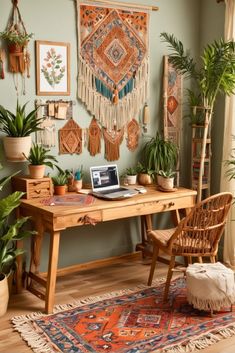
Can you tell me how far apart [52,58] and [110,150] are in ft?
3.17

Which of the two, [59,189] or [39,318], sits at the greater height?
[59,189]

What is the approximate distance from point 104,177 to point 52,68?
98 centimetres

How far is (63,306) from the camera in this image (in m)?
3.62

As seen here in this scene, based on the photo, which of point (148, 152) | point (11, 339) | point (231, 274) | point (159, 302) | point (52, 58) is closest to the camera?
point (11, 339)

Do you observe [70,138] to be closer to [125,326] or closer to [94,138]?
[94,138]

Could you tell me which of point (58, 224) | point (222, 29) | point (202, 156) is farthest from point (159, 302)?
point (222, 29)

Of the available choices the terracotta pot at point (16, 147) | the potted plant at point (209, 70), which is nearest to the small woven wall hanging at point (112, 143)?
the potted plant at point (209, 70)

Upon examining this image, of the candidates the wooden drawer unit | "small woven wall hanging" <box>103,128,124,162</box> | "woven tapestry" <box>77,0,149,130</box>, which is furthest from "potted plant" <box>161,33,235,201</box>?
the wooden drawer unit

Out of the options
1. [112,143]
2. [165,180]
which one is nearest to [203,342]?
[165,180]

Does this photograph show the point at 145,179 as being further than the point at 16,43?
Yes

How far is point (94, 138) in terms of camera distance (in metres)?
4.33

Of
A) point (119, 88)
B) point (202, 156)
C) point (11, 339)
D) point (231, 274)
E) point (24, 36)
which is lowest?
point (11, 339)

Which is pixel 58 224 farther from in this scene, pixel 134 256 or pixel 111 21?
pixel 111 21

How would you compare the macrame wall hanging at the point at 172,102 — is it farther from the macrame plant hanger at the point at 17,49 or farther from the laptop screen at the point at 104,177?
the macrame plant hanger at the point at 17,49
